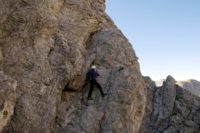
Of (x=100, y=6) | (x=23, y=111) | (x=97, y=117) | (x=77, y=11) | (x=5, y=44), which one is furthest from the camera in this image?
(x=100, y=6)

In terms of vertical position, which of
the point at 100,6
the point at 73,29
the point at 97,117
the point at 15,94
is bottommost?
the point at 97,117

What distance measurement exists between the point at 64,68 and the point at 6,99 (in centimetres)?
814

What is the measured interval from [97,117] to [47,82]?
20.1 feet

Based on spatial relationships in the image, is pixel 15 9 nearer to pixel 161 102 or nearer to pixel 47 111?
pixel 47 111

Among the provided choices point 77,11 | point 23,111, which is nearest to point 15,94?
point 23,111

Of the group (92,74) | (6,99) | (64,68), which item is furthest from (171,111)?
(6,99)


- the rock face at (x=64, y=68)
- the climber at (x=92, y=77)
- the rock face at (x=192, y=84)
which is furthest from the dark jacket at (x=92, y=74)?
the rock face at (x=192, y=84)

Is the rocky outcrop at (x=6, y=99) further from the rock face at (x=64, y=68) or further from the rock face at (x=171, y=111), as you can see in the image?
the rock face at (x=171, y=111)

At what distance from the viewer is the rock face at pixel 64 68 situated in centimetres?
3164

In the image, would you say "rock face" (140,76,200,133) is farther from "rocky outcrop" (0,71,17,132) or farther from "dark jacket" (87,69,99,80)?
"rocky outcrop" (0,71,17,132)

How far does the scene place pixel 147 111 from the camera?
88.2 meters

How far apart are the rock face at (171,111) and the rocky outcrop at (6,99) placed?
62385mm

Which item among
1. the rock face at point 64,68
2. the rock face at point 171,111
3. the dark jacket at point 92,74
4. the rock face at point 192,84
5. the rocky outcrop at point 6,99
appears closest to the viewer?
the rocky outcrop at point 6,99

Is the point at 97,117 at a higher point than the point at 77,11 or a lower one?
lower
